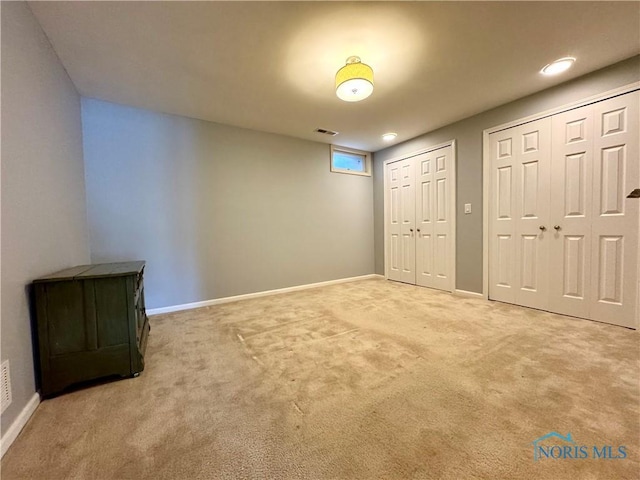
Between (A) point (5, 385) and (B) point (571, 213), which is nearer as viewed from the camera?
(A) point (5, 385)

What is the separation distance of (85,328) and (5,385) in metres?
0.44

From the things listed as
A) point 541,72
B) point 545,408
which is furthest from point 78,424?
point 541,72

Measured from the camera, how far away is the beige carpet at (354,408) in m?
0.99

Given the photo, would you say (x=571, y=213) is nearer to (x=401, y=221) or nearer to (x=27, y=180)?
→ (x=401, y=221)

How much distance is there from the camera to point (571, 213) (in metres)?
2.52

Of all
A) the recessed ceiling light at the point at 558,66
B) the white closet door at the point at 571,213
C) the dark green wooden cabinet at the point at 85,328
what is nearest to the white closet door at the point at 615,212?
the white closet door at the point at 571,213

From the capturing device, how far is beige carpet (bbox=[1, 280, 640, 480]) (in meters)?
0.99

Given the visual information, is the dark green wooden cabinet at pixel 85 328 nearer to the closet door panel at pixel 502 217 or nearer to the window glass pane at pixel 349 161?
the window glass pane at pixel 349 161

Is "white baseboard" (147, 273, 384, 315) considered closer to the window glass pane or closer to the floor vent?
the floor vent

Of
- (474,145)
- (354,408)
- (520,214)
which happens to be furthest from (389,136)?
(354,408)

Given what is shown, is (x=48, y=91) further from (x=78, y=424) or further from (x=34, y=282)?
(x=78, y=424)

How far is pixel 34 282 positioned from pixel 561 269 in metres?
4.29

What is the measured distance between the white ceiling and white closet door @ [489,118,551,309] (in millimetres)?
526

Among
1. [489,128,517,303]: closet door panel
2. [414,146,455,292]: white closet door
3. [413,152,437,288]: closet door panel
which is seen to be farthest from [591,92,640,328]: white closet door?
[413,152,437,288]: closet door panel
